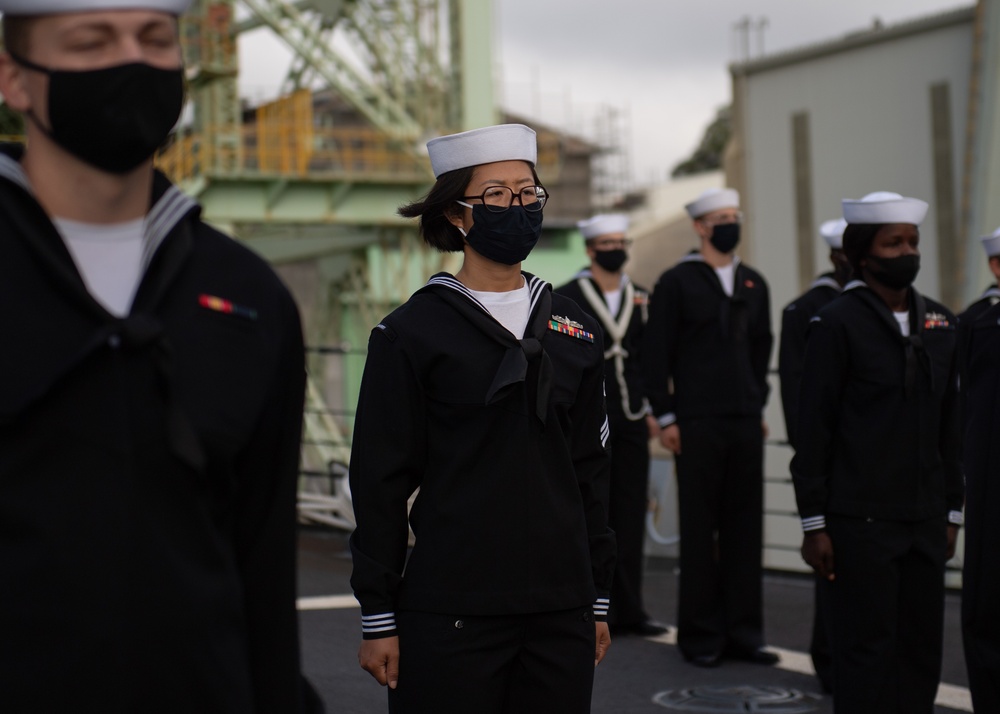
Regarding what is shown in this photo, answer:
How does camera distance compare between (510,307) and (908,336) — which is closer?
(510,307)

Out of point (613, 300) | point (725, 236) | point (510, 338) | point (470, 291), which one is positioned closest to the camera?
point (510, 338)

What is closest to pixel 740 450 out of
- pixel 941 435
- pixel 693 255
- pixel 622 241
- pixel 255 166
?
pixel 693 255

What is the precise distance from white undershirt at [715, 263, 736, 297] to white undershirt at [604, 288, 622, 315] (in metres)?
0.95

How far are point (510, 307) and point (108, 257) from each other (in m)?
1.90

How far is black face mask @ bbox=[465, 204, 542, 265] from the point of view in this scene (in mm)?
3961

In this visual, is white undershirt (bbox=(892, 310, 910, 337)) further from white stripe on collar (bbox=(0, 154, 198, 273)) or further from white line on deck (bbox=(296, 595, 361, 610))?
white line on deck (bbox=(296, 595, 361, 610))

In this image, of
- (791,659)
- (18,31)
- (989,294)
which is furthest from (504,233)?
(791,659)

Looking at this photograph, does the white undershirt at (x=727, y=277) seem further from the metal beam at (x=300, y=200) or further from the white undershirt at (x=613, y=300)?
the metal beam at (x=300, y=200)

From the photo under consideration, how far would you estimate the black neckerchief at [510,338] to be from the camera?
3.74 metres

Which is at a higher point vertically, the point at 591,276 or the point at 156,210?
the point at 591,276

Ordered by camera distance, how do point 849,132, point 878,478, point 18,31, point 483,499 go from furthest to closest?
point 849,132, point 878,478, point 483,499, point 18,31

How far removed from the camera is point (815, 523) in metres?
5.34

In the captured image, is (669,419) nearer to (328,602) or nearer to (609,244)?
(609,244)

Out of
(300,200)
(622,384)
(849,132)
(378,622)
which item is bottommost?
(378,622)
